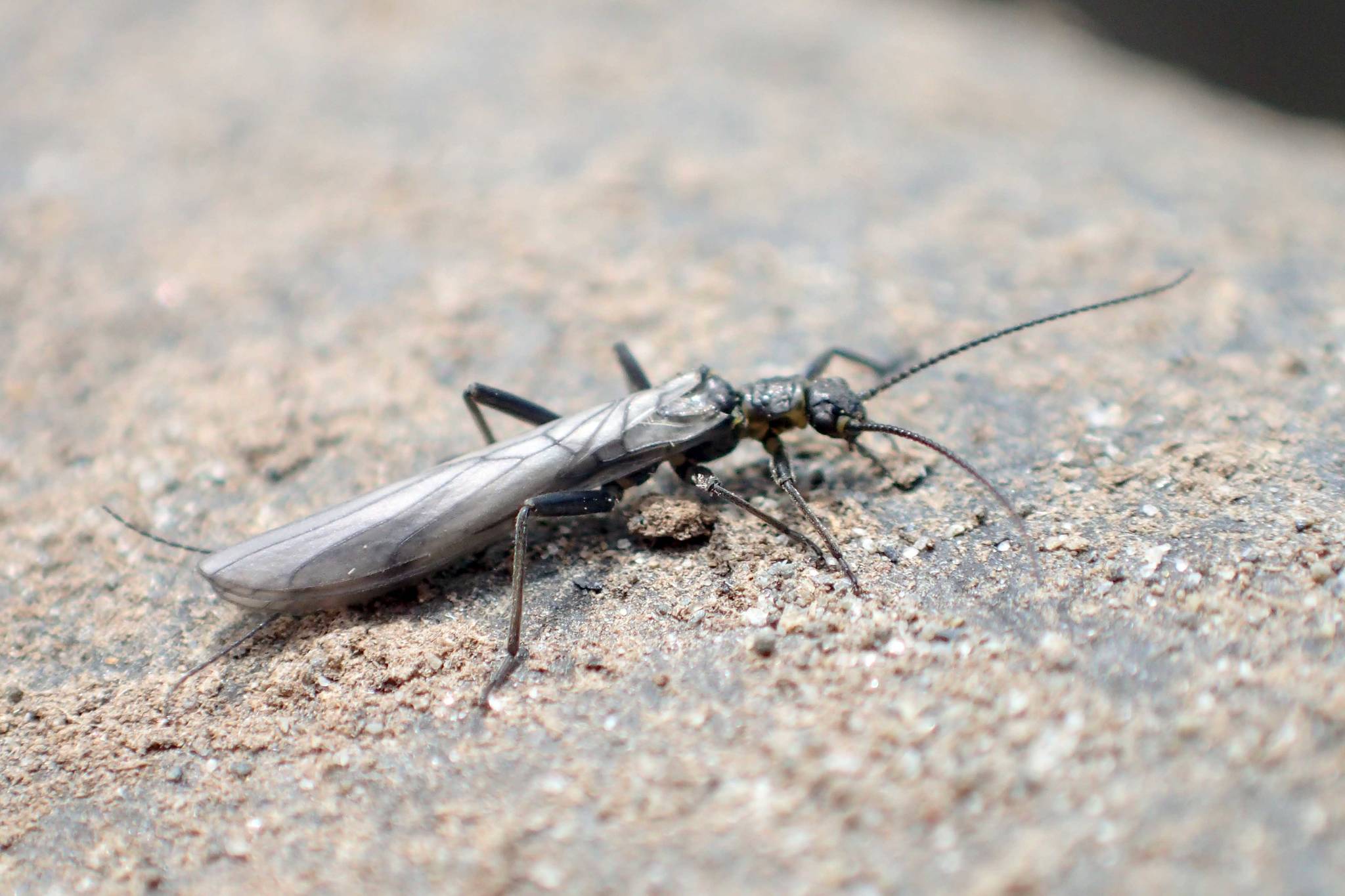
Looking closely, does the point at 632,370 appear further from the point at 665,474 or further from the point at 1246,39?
the point at 1246,39

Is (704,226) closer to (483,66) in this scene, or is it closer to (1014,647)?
(483,66)

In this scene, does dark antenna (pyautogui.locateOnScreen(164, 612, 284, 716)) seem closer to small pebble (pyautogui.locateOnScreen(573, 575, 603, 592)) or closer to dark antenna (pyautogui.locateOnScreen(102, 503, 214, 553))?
dark antenna (pyautogui.locateOnScreen(102, 503, 214, 553))

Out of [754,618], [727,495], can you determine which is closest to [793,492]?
[727,495]

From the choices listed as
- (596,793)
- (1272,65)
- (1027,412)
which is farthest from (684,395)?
(1272,65)

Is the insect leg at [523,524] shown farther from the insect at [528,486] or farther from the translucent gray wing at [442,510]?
the translucent gray wing at [442,510]

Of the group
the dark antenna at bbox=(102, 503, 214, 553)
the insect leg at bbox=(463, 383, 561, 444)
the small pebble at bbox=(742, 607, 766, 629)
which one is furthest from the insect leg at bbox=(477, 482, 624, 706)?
the dark antenna at bbox=(102, 503, 214, 553)
